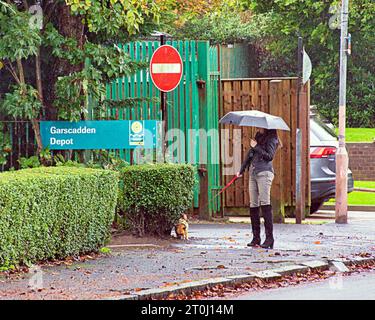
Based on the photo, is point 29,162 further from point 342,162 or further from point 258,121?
point 342,162

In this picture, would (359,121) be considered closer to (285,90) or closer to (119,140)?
(285,90)

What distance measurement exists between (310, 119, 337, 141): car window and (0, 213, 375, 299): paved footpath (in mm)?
3538

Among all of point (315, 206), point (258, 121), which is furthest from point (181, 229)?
point (315, 206)

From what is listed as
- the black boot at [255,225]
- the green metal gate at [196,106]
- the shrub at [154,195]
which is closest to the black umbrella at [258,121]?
the shrub at [154,195]

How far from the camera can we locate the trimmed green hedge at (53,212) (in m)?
11.6

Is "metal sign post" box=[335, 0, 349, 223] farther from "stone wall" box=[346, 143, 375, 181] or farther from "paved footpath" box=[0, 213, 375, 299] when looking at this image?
"stone wall" box=[346, 143, 375, 181]

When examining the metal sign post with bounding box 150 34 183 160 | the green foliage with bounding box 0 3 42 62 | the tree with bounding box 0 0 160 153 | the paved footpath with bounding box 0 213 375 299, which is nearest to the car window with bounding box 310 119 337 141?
the paved footpath with bounding box 0 213 375 299

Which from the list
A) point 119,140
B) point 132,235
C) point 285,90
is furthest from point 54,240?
point 285,90

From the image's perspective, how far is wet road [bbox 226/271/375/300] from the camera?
35.1ft

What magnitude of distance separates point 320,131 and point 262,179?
7083 mm

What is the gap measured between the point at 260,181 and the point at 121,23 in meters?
3.26

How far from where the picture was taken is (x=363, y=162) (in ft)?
108

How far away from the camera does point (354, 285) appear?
11617 mm

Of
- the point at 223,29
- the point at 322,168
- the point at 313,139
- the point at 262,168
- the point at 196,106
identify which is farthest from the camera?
the point at 223,29
